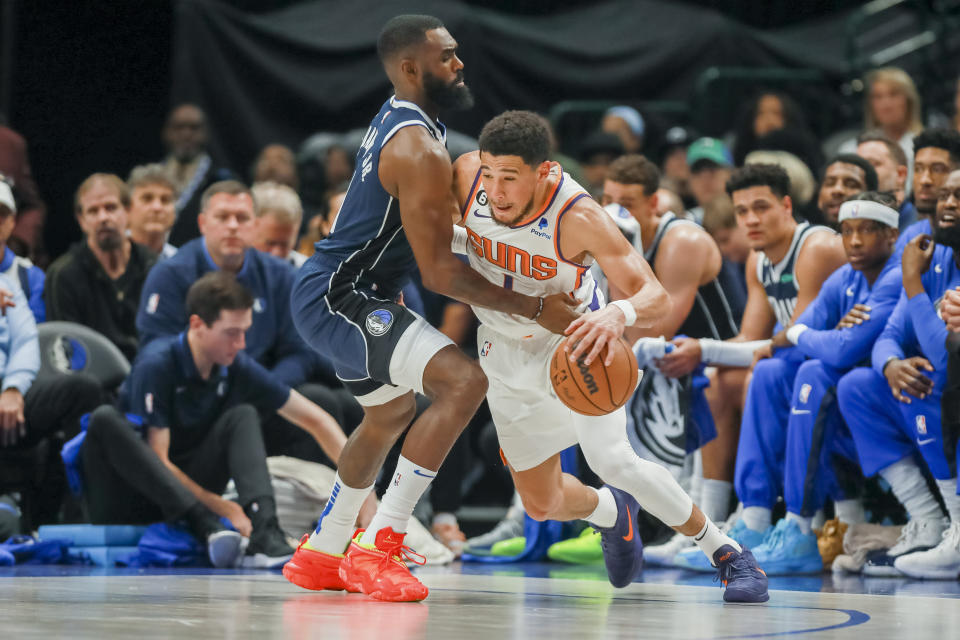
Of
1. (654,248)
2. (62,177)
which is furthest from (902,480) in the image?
(62,177)

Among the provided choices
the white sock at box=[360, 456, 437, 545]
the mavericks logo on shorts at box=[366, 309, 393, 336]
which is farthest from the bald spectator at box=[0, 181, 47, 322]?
the white sock at box=[360, 456, 437, 545]

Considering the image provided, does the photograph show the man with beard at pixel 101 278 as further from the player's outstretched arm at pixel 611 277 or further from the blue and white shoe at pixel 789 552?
the player's outstretched arm at pixel 611 277

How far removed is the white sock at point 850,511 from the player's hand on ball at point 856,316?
2.77 ft

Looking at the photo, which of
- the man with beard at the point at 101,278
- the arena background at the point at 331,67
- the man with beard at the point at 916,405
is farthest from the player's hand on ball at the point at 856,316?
the arena background at the point at 331,67

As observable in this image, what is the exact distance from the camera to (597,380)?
14.6 feet

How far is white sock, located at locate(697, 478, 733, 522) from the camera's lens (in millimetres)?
6828

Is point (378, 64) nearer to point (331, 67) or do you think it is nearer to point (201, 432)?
point (331, 67)

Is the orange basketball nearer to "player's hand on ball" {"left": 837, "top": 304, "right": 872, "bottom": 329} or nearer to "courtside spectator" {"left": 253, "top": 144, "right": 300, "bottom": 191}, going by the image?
"player's hand on ball" {"left": 837, "top": 304, "right": 872, "bottom": 329}

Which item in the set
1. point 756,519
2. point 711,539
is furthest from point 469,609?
point 756,519

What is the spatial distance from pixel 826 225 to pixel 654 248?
3.35ft

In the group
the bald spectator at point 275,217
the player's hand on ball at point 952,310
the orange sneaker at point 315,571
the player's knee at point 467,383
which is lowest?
the orange sneaker at point 315,571

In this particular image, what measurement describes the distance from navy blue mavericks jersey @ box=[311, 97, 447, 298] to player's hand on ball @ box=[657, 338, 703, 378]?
6.59 feet

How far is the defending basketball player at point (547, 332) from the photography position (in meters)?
4.68

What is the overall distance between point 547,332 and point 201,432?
8.10 ft
